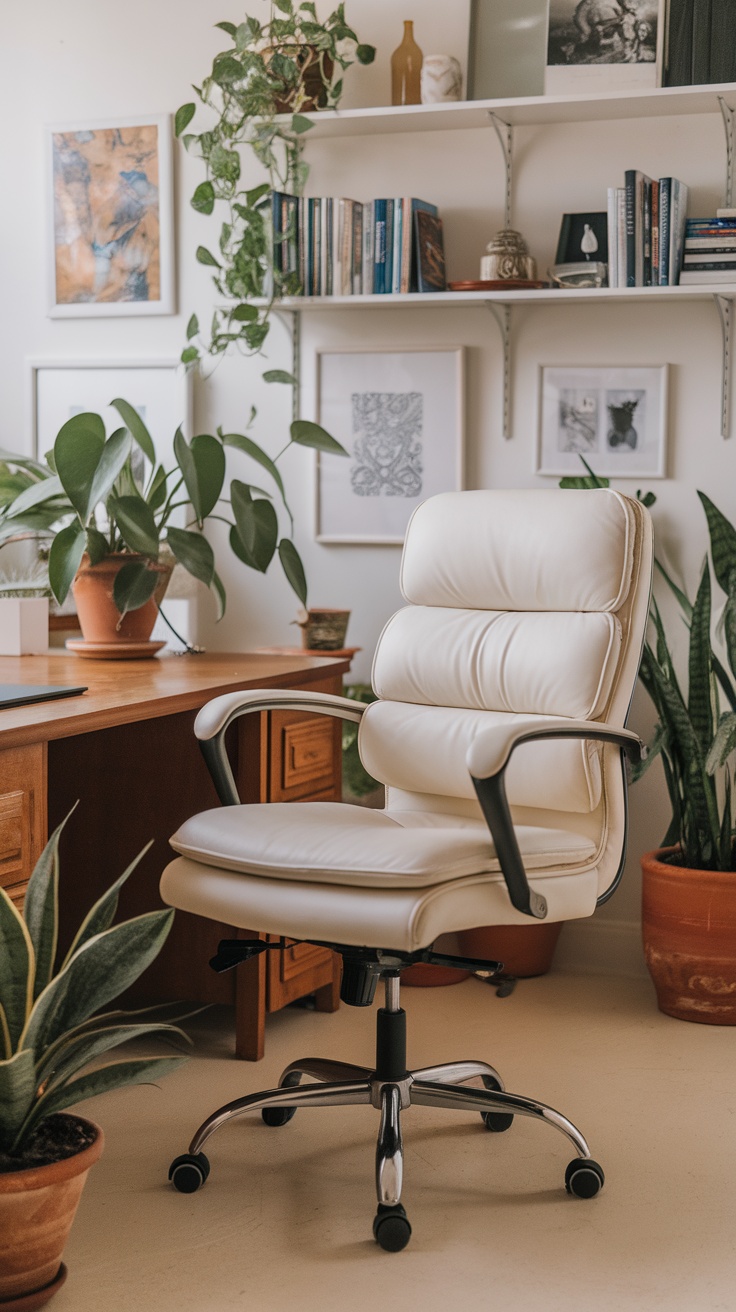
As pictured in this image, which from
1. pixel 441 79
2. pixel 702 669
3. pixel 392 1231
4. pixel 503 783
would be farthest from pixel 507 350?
pixel 392 1231

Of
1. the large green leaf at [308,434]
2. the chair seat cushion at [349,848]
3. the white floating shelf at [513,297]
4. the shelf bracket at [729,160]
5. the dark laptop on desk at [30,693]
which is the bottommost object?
the chair seat cushion at [349,848]

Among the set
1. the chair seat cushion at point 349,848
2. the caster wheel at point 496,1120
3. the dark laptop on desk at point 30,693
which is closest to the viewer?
the chair seat cushion at point 349,848

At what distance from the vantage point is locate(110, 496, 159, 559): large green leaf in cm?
276

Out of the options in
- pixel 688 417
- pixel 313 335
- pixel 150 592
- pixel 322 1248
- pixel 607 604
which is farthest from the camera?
pixel 313 335

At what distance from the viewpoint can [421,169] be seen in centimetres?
332

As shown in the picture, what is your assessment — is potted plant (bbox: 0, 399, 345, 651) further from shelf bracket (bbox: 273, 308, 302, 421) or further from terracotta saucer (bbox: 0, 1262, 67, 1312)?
terracotta saucer (bbox: 0, 1262, 67, 1312)

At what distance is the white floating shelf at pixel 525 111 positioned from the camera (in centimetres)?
298

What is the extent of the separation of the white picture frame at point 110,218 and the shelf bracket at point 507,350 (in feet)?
2.78

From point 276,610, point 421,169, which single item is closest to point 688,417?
point 421,169

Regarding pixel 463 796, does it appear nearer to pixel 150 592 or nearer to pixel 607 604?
pixel 607 604

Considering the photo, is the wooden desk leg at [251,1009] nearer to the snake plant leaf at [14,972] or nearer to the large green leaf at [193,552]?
the large green leaf at [193,552]

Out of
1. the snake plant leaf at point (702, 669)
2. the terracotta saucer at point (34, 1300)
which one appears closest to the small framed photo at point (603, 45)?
the snake plant leaf at point (702, 669)

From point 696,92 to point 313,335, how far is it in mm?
1044

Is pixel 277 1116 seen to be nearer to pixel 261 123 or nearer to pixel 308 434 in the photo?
pixel 308 434
